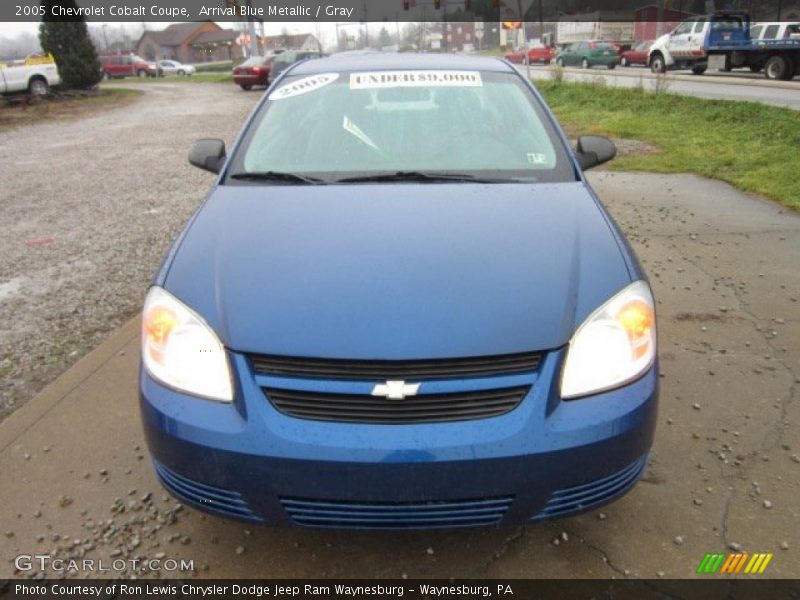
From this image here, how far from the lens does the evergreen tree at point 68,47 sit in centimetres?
2770

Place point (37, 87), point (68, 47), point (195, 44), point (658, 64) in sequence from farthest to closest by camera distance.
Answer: point (195, 44) → point (68, 47) → point (658, 64) → point (37, 87)

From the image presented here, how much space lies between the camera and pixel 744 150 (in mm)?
9148

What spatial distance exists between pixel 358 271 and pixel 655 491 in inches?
57.0

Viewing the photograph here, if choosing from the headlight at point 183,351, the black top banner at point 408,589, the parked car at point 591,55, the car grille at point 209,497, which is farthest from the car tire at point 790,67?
the car grille at point 209,497

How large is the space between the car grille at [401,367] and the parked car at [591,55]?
125 feet

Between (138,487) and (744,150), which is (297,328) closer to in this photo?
(138,487)

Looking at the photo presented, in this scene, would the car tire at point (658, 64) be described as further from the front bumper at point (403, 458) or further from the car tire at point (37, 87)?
the front bumper at point (403, 458)

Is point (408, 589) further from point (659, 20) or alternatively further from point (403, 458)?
point (659, 20)

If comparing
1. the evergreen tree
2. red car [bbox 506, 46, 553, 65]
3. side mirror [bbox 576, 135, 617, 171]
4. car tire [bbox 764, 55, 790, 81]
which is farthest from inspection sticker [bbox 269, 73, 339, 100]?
red car [bbox 506, 46, 553, 65]

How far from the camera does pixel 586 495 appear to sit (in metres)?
1.95

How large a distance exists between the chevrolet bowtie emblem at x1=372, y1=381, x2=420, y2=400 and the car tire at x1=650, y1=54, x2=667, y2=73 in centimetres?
2900

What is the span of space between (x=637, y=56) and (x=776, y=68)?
14881 millimetres

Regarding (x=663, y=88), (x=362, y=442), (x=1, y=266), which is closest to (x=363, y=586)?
(x=362, y=442)

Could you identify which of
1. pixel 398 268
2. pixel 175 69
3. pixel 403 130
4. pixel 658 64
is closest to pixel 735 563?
pixel 398 268
